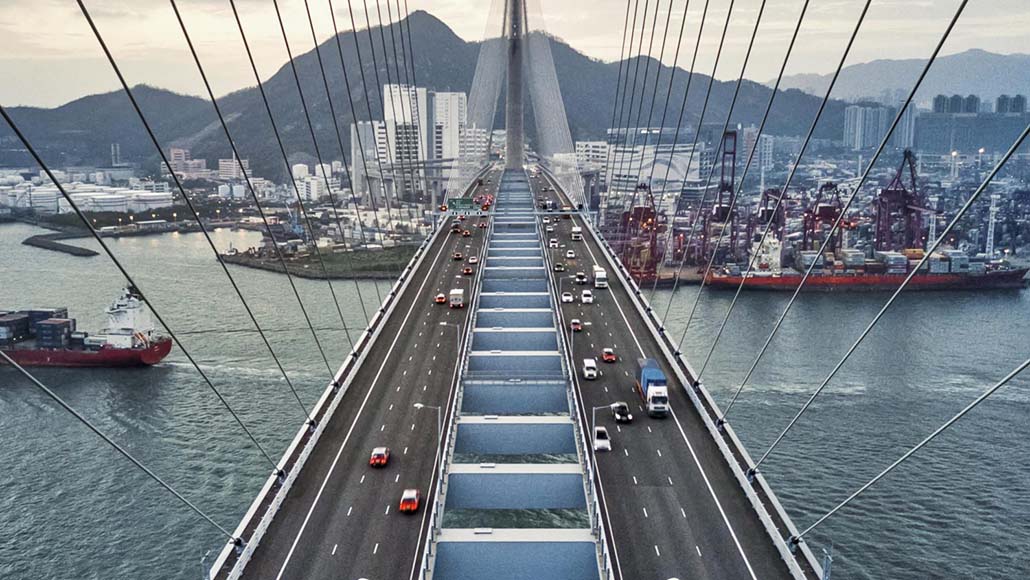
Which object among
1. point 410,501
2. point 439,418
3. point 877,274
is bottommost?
point 877,274

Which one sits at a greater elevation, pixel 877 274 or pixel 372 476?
pixel 372 476

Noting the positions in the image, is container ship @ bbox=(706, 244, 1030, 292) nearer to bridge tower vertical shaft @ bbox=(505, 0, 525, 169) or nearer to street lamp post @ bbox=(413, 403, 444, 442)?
bridge tower vertical shaft @ bbox=(505, 0, 525, 169)

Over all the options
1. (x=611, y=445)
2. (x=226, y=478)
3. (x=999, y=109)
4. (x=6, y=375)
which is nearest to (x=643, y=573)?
(x=611, y=445)

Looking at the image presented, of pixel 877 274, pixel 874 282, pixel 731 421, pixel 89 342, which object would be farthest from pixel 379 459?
pixel 877 274

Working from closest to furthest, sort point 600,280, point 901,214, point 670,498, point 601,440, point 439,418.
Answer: point 670,498
point 601,440
point 439,418
point 600,280
point 901,214

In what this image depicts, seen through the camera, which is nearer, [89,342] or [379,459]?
[379,459]

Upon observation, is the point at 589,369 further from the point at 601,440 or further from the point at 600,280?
the point at 600,280

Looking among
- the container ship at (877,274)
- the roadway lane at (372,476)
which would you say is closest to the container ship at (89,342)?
the roadway lane at (372,476)

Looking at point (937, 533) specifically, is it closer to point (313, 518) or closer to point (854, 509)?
point (854, 509)
